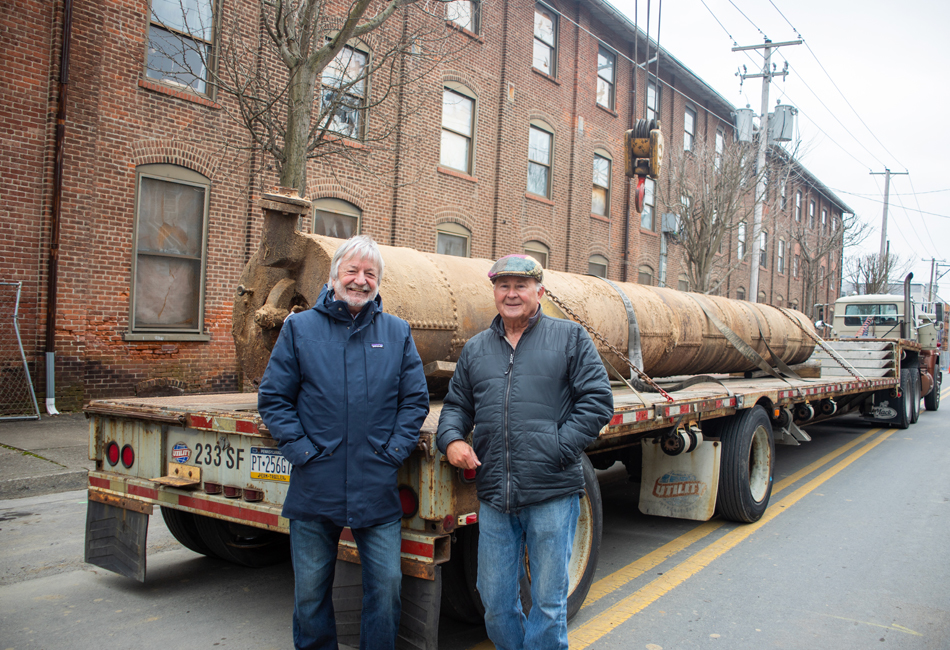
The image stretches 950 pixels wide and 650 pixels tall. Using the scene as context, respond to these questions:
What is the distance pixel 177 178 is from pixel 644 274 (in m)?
15.6

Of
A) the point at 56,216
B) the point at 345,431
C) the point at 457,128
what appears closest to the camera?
the point at 345,431

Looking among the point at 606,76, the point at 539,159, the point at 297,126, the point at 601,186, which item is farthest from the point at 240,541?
the point at 606,76

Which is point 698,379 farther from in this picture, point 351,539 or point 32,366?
point 32,366

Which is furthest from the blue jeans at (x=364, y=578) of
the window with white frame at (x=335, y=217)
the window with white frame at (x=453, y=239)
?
the window with white frame at (x=453, y=239)

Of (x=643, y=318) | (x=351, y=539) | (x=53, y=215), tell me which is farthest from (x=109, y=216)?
(x=351, y=539)

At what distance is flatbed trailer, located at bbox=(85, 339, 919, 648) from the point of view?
10.2ft

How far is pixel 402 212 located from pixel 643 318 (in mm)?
8790

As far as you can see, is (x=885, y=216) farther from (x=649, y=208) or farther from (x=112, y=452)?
(x=112, y=452)

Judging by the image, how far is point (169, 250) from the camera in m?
10.9

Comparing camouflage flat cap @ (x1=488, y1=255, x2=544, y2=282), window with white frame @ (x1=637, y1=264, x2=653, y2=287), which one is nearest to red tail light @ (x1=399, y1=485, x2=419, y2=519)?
camouflage flat cap @ (x1=488, y1=255, x2=544, y2=282)

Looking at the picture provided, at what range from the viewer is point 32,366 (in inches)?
371

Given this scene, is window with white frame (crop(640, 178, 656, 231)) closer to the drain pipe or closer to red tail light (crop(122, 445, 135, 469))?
the drain pipe

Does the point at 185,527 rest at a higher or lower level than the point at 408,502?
lower

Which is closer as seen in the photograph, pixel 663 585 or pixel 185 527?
pixel 663 585
